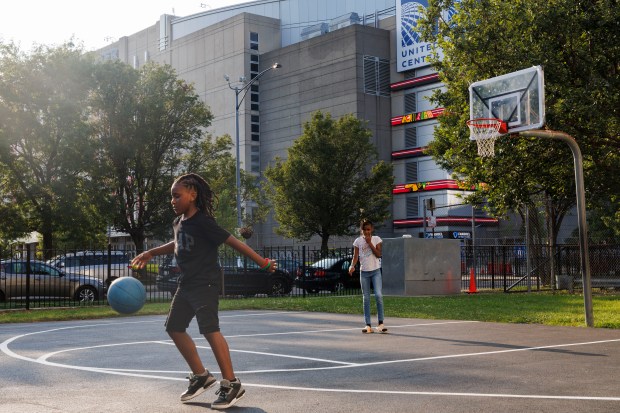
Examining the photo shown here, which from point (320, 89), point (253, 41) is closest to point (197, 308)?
point (320, 89)

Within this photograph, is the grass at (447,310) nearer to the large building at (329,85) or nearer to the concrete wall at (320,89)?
the large building at (329,85)

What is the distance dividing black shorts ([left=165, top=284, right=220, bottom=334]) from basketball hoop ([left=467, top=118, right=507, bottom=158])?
1106 cm

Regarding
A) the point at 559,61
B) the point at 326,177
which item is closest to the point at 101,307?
the point at 559,61

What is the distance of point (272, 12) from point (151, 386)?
8265 cm

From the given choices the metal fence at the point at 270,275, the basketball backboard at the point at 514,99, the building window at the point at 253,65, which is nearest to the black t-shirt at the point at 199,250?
the basketball backboard at the point at 514,99

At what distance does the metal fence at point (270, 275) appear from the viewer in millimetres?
24250

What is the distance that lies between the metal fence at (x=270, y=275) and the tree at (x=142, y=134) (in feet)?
40.4

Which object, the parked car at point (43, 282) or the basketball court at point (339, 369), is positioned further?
the parked car at point (43, 282)

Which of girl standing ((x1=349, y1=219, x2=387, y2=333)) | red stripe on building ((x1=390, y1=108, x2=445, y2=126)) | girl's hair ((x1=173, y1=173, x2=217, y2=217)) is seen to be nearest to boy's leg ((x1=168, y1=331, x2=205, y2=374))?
girl's hair ((x1=173, y1=173, x2=217, y2=217))

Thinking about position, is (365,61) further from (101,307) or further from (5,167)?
(101,307)

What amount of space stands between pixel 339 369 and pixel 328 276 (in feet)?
70.7

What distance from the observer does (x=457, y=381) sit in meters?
7.98

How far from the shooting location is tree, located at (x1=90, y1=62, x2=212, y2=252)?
136 ft

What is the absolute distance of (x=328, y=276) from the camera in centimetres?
3048
